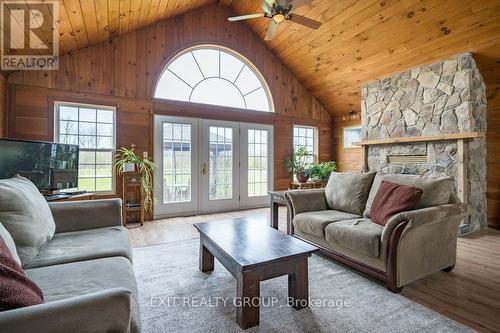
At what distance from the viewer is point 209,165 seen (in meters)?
5.04

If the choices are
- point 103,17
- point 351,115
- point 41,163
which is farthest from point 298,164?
point 41,163

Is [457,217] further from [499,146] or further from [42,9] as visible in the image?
[42,9]

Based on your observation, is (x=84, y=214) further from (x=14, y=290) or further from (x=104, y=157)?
(x=104, y=157)

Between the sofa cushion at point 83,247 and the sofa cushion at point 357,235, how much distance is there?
1.80 metres

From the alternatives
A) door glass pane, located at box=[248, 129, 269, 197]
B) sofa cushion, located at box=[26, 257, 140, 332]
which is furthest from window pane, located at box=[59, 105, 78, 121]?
sofa cushion, located at box=[26, 257, 140, 332]

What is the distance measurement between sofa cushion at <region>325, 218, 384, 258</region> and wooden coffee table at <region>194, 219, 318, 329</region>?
22.7 inches

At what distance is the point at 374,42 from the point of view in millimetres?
4270

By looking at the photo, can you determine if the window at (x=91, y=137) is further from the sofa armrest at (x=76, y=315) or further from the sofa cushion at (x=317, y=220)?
the sofa armrest at (x=76, y=315)

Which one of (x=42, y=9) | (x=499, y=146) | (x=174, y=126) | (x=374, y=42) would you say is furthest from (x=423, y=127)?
(x=42, y=9)

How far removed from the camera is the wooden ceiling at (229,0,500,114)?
Answer: 11.0 feet

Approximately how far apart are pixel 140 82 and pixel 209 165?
196 cm

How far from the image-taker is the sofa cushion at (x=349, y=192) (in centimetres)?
289

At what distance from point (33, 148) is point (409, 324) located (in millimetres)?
4076

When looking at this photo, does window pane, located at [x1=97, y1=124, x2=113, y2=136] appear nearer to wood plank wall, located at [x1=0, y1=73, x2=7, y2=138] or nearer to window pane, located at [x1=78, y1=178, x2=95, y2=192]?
window pane, located at [x1=78, y1=178, x2=95, y2=192]
